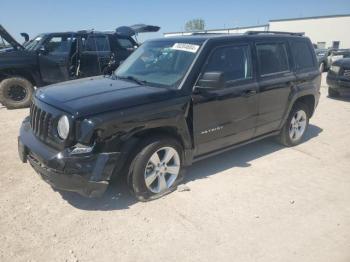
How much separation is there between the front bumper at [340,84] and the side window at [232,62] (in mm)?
6353

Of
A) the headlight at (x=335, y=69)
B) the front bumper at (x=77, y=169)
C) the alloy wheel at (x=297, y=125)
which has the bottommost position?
the alloy wheel at (x=297, y=125)

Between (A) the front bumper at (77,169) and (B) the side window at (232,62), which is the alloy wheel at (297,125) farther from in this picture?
(A) the front bumper at (77,169)

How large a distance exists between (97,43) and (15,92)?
261cm

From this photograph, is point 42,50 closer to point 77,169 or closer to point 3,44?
point 3,44

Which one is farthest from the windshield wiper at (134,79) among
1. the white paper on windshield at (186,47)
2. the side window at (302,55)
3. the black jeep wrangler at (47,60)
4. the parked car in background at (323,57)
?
the parked car in background at (323,57)

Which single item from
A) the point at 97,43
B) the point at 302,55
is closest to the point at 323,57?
the point at 97,43

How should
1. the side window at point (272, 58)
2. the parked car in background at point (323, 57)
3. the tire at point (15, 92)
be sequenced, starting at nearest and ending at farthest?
the side window at point (272, 58)
the tire at point (15, 92)
the parked car in background at point (323, 57)

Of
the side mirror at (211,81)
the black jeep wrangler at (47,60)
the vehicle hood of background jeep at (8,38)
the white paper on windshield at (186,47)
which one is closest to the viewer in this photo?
the side mirror at (211,81)

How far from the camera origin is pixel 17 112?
8.13 m

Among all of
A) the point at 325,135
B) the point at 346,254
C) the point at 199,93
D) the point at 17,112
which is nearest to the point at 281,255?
the point at 346,254

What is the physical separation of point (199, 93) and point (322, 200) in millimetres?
1956

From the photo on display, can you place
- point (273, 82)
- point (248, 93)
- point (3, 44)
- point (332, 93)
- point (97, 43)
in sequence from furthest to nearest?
point (332, 93), point (97, 43), point (3, 44), point (273, 82), point (248, 93)

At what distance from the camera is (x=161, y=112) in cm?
361

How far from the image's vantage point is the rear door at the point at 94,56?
9117mm
